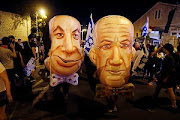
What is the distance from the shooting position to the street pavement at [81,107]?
11.5ft

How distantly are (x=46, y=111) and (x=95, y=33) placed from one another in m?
2.29

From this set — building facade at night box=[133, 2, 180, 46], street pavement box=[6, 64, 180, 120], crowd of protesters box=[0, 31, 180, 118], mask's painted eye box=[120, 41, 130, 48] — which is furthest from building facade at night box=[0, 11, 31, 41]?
building facade at night box=[133, 2, 180, 46]

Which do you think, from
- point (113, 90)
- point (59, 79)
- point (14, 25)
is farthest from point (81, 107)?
point (14, 25)

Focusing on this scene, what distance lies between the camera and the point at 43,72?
7.31 m

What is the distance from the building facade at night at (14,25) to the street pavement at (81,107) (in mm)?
6854

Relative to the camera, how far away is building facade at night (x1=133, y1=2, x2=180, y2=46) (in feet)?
54.4

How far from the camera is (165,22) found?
19.1m

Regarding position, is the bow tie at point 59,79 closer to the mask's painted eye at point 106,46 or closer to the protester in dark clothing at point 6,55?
the mask's painted eye at point 106,46

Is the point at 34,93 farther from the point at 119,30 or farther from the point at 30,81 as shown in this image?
the point at 119,30

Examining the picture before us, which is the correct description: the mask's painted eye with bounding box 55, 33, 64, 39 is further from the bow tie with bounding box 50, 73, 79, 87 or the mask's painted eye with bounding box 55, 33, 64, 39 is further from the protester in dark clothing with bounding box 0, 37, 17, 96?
the protester in dark clothing with bounding box 0, 37, 17, 96

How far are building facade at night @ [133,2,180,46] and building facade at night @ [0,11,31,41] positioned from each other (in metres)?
12.2

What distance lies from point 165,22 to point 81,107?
19.2 meters

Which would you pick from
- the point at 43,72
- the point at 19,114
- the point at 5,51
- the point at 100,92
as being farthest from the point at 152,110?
the point at 43,72

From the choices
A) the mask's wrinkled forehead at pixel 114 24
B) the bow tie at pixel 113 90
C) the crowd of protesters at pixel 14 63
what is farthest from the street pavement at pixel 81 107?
the mask's wrinkled forehead at pixel 114 24
